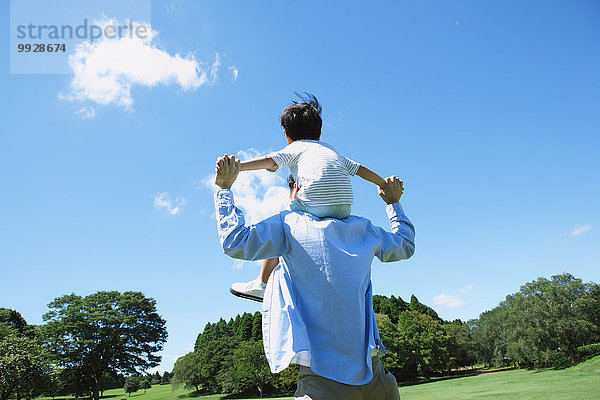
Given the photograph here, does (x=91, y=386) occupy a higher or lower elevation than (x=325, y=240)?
lower

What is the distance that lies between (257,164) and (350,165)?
0.54 m

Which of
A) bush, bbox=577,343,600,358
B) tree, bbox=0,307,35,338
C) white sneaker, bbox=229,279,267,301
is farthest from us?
tree, bbox=0,307,35,338

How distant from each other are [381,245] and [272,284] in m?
0.63

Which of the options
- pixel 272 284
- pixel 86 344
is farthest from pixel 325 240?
→ pixel 86 344

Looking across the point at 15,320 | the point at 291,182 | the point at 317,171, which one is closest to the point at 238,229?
the point at 317,171

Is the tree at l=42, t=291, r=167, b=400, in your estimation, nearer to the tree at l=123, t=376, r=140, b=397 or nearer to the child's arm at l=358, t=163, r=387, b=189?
the tree at l=123, t=376, r=140, b=397

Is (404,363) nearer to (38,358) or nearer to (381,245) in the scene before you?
(38,358)

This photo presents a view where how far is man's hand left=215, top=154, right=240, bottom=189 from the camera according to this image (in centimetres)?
167

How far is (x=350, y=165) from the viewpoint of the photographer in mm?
2023

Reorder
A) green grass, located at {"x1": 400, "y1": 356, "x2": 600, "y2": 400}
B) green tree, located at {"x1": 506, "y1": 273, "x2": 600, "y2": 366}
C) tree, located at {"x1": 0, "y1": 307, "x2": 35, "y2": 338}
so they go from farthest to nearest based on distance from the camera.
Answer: tree, located at {"x1": 0, "y1": 307, "x2": 35, "y2": 338}, green tree, located at {"x1": 506, "y1": 273, "x2": 600, "y2": 366}, green grass, located at {"x1": 400, "y1": 356, "x2": 600, "y2": 400}

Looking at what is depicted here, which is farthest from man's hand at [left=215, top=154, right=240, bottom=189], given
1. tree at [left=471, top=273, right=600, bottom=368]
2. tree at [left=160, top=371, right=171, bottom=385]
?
tree at [left=160, top=371, right=171, bottom=385]

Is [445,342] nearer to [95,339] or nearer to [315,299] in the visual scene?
[95,339]

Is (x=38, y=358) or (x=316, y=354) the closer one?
(x=316, y=354)

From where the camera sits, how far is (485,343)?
2178 inches
